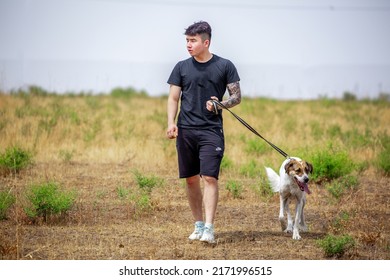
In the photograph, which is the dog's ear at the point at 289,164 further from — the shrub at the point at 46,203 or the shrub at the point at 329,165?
the shrub at the point at 329,165

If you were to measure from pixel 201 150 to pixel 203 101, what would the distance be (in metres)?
0.51

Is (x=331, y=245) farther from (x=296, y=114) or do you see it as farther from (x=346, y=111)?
(x=346, y=111)

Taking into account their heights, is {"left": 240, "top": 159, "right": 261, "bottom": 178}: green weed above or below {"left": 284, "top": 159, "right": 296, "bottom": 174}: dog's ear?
below

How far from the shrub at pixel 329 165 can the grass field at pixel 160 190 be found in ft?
0.05

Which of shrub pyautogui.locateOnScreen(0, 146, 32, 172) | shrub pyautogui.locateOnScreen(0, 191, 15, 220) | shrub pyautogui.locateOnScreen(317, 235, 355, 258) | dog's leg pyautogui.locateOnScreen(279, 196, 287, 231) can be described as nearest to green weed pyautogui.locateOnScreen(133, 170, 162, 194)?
shrub pyautogui.locateOnScreen(0, 191, 15, 220)

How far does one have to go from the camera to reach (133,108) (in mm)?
26844

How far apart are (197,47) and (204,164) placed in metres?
1.21

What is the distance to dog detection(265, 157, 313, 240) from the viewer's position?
967 cm

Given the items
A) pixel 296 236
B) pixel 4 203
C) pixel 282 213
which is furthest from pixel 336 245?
pixel 4 203

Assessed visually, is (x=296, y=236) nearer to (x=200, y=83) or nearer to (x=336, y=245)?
(x=336, y=245)

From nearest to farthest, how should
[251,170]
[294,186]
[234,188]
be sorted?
[294,186] → [234,188] → [251,170]

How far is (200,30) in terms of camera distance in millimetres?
8953

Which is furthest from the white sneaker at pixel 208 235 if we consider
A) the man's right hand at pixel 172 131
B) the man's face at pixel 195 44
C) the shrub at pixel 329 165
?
the shrub at pixel 329 165

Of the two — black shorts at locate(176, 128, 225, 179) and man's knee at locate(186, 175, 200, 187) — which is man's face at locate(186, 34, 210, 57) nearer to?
black shorts at locate(176, 128, 225, 179)
